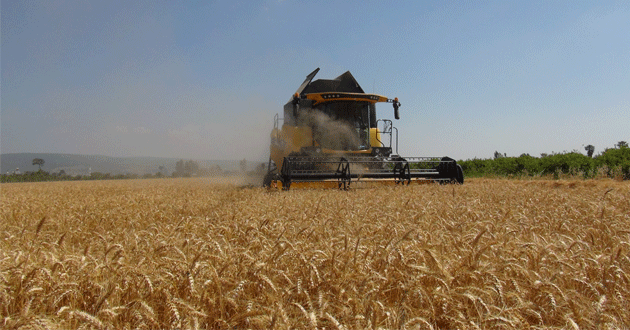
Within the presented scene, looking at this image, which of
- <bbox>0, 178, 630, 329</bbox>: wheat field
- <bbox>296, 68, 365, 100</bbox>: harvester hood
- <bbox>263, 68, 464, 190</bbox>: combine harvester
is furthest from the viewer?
<bbox>296, 68, 365, 100</bbox>: harvester hood

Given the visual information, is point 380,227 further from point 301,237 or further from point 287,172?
point 287,172

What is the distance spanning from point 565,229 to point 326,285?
291 centimetres

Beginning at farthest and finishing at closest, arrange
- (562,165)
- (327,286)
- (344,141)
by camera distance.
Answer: (562,165), (344,141), (327,286)

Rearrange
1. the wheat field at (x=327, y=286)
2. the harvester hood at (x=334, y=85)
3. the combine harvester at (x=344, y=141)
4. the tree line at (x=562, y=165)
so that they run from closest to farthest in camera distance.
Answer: the wheat field at (x=327, y=286) → the combine harvester at (x=344, y=141) → the harvester hood at (x=334, y=85) → the tree line at (x=562, y=165)

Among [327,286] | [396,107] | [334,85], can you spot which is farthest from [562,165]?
[327,286]

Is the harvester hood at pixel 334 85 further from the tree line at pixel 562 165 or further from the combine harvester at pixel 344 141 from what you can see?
the tree line at pixel 562 165

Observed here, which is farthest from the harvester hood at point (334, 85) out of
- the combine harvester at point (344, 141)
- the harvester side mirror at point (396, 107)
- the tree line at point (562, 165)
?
the tree line at point (562, 165)

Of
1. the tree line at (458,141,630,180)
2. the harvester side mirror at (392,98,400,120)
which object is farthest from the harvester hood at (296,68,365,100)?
the tree line at (458,141,630,180)

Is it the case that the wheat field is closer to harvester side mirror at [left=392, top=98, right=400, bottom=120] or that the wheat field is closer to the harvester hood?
harvester side mirror at [left=392, top=98, right=400, bottom=120]

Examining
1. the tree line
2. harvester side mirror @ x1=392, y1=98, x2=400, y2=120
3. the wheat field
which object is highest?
harvester side mirror @ x1=392, y1=98, x2=400, y2=120

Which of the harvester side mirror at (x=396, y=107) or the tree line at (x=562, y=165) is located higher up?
the harvester side mirror at (x=396, y=107)

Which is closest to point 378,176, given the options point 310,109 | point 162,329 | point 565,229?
point 310,109

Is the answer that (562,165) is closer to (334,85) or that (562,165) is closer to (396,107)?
(396,107)

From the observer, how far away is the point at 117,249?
94.8 inches
